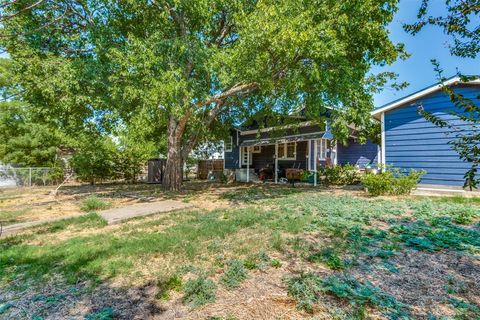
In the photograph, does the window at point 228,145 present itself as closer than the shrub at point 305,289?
No

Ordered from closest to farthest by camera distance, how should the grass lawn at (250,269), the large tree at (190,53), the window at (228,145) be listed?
the grass lawn at (250,269)
the large tree at (190,53)
the window at (228,145)

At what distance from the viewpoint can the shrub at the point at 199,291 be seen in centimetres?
271

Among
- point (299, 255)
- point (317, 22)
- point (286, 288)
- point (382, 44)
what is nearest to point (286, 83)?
point (317, 22)

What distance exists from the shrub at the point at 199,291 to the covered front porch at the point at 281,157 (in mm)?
11010

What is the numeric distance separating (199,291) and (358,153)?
1757cm

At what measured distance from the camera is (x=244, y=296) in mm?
Answer: 2811

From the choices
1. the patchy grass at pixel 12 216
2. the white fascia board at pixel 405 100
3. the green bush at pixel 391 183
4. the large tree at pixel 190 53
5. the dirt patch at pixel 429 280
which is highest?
the large tree at pixel 190 53

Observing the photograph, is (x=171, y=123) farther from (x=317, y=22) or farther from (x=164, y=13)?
(x=317, y=22)

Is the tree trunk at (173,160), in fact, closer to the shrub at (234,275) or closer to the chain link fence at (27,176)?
the chain link fence at (27,176)

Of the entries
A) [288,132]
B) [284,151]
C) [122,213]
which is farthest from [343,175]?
[122,213]

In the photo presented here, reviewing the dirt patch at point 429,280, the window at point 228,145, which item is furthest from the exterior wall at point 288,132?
the dirt patch at point 429,280

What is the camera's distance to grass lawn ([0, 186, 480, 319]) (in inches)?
102

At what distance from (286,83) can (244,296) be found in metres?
7.65

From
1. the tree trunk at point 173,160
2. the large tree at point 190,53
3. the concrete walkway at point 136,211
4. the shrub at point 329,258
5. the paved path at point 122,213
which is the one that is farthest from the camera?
A: the tree trunk at point 173,160
